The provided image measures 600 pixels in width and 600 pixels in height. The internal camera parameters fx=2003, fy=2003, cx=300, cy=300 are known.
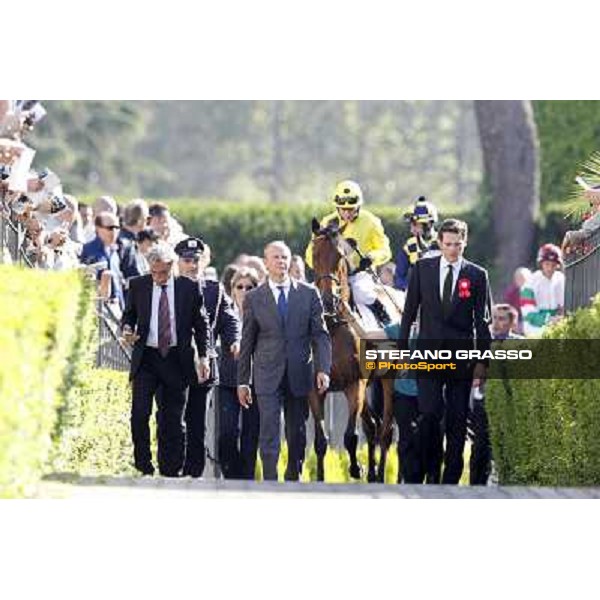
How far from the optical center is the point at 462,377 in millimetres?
15336

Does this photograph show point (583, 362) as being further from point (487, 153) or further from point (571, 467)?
point (487, 153)

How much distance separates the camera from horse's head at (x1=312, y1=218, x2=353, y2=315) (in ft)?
50.8

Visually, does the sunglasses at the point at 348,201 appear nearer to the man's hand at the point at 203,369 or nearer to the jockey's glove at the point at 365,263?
the jockey's glove at the point at 365,263

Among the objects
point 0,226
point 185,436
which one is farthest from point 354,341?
point 0,226

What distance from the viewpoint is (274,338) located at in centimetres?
1523

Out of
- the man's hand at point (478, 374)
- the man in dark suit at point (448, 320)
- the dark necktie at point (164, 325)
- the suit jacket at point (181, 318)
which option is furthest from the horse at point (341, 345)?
the dark necktie at point (164, 325)

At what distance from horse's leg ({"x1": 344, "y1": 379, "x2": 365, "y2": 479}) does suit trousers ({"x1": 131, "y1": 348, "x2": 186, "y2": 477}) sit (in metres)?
1.39

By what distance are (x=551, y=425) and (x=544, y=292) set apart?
1133 millimetres

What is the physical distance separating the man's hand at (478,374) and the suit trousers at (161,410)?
7.36 feet

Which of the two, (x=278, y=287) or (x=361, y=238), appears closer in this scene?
(x=278, y=287)

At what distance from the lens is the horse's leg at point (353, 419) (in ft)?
51.7

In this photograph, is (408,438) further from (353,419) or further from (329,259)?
(329,259)

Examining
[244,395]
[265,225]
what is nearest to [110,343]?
[244,395]

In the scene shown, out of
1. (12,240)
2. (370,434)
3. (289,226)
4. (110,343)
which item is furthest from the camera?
(289,226)
